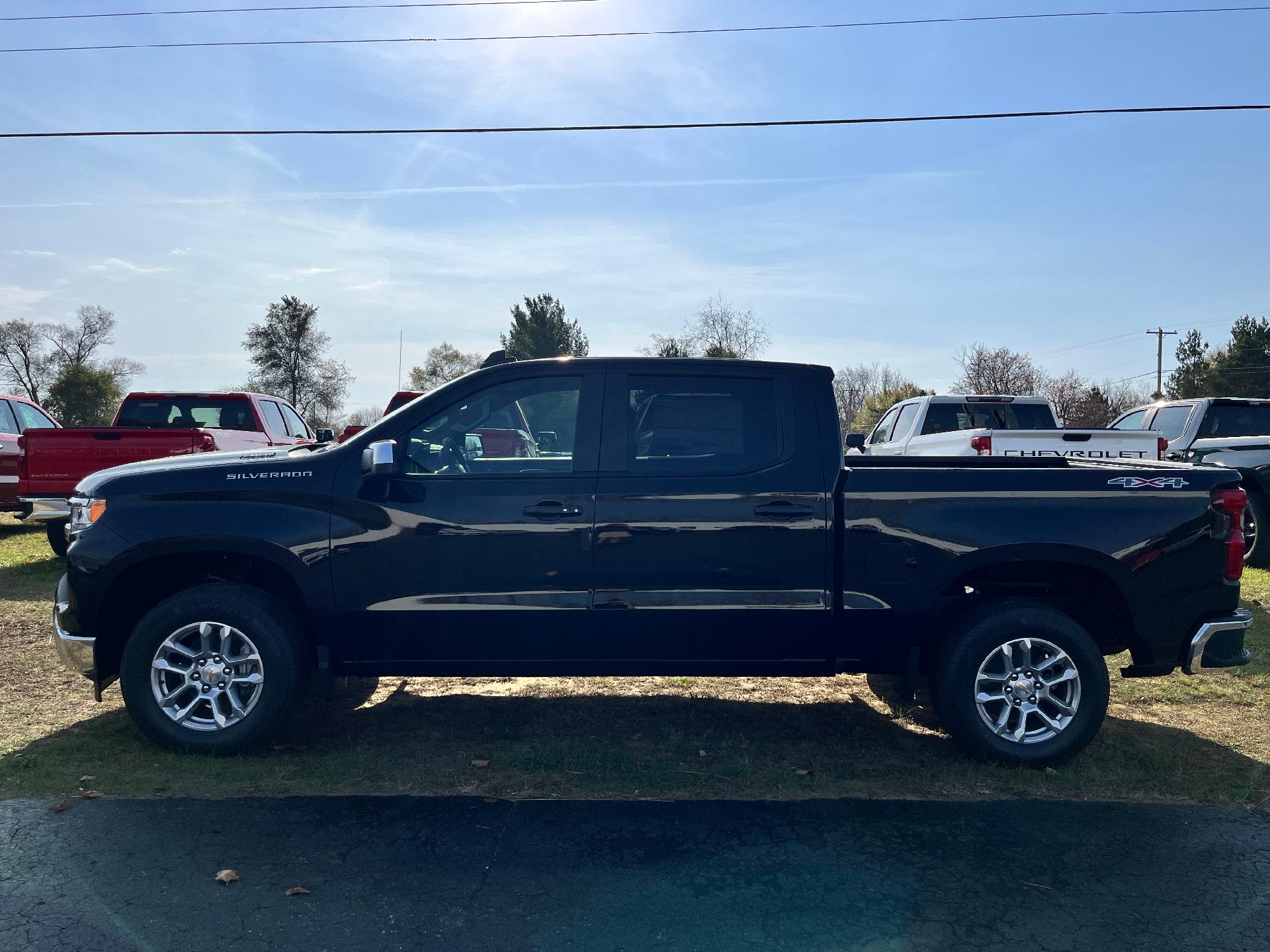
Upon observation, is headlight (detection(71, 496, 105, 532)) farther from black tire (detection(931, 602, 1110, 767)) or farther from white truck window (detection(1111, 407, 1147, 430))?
white truck window (detection(1111, 407, 1147, 430))

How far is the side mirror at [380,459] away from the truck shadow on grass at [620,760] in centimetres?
149

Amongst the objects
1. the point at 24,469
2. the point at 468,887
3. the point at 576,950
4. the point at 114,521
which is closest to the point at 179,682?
the point at 114,521

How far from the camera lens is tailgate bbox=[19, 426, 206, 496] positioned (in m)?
10.4

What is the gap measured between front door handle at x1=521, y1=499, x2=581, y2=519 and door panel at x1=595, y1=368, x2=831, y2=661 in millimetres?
126

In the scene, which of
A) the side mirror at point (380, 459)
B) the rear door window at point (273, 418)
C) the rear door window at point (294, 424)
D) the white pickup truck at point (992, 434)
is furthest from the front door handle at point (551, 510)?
the rear door window at point (294, 424)

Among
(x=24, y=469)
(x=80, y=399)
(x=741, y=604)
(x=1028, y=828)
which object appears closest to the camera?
(x=1028, y=828)

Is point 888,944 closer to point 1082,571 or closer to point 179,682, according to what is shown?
point 1082,571

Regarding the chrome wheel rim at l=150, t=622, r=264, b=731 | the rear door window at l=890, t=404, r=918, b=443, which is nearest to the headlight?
the chrome wheel rim at l=150, t=622, r=264, b=731

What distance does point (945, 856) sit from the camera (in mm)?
3916

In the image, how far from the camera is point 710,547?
15.8 ft

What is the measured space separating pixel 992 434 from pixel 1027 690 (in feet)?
17.3

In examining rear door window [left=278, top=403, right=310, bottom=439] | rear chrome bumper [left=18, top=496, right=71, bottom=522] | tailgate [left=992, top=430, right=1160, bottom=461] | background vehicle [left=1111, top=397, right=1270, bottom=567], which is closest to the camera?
rear chrome bumper [left=18, top=496, right=71, bottom=522]

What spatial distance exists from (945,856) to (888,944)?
32.1 inches

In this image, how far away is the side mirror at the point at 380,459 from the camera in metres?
4.64
